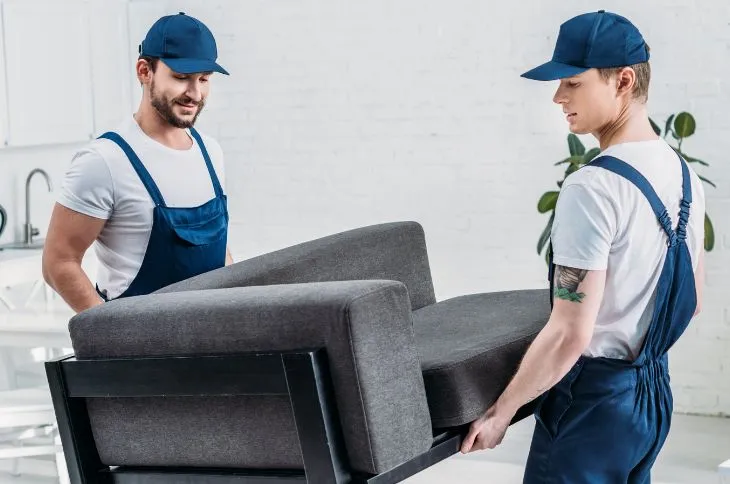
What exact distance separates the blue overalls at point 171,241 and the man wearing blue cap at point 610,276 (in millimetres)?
1014

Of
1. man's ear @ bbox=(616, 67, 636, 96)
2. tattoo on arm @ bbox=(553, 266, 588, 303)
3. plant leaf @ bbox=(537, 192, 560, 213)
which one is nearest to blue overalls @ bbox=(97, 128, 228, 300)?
tattoo on arm @ bbox=(553, 266, 588, 303)

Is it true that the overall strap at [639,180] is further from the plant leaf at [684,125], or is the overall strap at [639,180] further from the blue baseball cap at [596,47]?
the plant leaf at [684,125]

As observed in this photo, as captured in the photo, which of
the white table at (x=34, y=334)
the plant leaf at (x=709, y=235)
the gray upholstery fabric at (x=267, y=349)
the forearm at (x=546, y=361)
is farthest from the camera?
the plant leaf at (x=709, y=235)

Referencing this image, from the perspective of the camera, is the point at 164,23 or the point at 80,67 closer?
the point at 164,23

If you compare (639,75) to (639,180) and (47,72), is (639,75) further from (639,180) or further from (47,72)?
(47,72)

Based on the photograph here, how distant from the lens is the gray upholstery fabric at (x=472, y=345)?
230cm

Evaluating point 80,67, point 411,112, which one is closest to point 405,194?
point 411,112

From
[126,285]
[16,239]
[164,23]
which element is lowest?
[16,239]

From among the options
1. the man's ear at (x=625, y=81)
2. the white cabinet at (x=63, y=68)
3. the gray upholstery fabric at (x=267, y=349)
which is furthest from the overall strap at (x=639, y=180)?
the white cabinet at (x=63, y=68)

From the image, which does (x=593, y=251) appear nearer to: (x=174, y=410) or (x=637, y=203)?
(x=637, y=203)

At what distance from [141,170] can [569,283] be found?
1.27 meters

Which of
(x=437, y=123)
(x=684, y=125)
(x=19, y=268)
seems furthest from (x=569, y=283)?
(x=19, y=268)

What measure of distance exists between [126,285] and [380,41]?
3.10 m

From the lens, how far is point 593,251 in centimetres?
212
